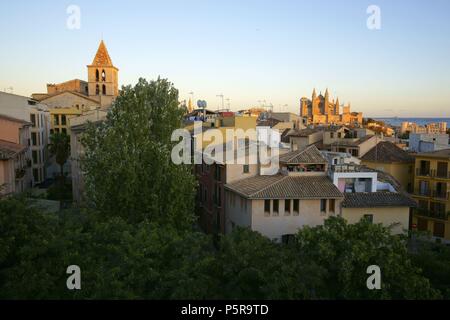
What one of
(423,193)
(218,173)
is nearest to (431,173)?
(423,193)

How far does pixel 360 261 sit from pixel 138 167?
44.7ft

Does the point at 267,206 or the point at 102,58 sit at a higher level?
the point at 102,58

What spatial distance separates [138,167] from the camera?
2348 cm

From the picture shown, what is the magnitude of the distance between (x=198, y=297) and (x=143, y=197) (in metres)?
11.3

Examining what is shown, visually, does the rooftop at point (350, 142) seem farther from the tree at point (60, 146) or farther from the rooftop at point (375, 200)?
the tree at point (60, 146)

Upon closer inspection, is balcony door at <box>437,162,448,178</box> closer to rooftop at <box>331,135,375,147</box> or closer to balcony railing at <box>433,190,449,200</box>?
balcony railing at <box>433,190,449,200</box>

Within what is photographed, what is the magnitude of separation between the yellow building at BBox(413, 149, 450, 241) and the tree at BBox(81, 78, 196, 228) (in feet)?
84.5

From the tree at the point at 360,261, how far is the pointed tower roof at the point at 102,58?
7448 cm

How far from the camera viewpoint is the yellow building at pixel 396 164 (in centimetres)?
4431

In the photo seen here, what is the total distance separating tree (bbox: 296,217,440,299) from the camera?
45.0 ft

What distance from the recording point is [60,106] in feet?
232

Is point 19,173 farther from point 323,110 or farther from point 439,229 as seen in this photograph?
point 323,110

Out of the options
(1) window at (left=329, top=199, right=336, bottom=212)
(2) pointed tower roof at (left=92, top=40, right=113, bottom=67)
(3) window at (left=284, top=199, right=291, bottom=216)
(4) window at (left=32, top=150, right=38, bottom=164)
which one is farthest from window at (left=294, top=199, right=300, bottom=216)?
(2) pointed tower roof at (left=92, top=40, right=113, bottom=67)
